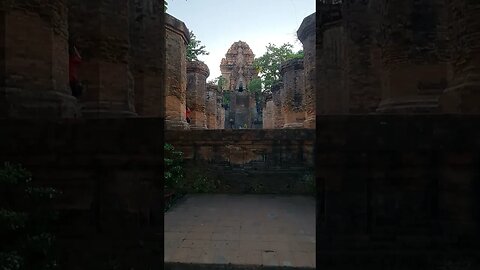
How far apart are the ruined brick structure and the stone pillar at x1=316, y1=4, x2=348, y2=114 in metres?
26.3

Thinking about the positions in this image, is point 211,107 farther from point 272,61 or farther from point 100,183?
point 100,183

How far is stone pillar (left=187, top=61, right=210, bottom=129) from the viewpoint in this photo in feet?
62.6

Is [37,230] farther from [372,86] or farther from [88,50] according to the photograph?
[372,86]

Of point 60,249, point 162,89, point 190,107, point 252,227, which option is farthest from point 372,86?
point 190,107

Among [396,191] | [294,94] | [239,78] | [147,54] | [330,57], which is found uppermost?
[239,78]

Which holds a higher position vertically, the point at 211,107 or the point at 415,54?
the point at 211,107

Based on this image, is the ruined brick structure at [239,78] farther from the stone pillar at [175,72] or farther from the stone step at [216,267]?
the stone step at [216,267]

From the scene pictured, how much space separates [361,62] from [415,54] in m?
2.08

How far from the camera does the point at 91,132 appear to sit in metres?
2.90

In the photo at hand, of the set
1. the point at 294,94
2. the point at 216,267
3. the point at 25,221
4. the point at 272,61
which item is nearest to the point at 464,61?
the point at 216,267

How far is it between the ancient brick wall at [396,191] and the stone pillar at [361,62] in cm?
438

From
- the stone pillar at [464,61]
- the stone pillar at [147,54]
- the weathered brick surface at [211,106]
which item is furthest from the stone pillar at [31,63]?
the weathered brick surface at [211,106]

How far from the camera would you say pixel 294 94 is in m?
19.0

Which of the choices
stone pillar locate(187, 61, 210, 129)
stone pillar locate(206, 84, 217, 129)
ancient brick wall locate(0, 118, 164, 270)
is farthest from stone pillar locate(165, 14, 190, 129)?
Answer: ancient brick wall locate(0, 118, 164, 270)
